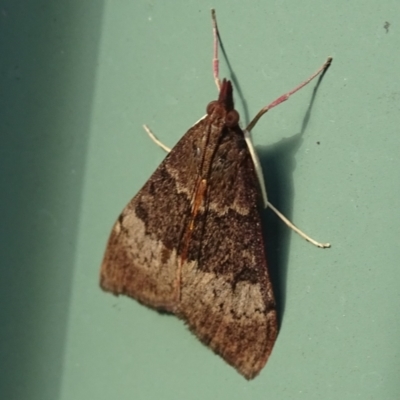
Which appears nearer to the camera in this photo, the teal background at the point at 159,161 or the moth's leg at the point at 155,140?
the teal background at the point at 159,161

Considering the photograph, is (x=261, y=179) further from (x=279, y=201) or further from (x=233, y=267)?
(x=233, y=267)

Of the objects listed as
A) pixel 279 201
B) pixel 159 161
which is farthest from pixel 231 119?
pixel 159 161

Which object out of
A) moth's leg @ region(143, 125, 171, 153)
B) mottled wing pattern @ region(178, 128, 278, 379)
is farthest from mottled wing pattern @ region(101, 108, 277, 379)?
moth's leg @ region(143, 125, 171, 153)

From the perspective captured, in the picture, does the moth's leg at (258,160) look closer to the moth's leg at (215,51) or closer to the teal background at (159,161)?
the teal background at (159,161)

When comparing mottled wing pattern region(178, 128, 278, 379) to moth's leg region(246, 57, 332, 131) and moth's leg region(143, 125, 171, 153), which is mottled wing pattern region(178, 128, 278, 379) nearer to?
moth's leg region(246, 57, 332, 131)

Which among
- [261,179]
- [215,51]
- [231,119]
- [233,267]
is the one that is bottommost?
[233,267]

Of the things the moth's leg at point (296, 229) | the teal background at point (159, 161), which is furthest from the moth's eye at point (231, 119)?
the moth's leg at point (296, 229)

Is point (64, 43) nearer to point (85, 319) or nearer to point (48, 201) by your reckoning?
point (48, 201)
